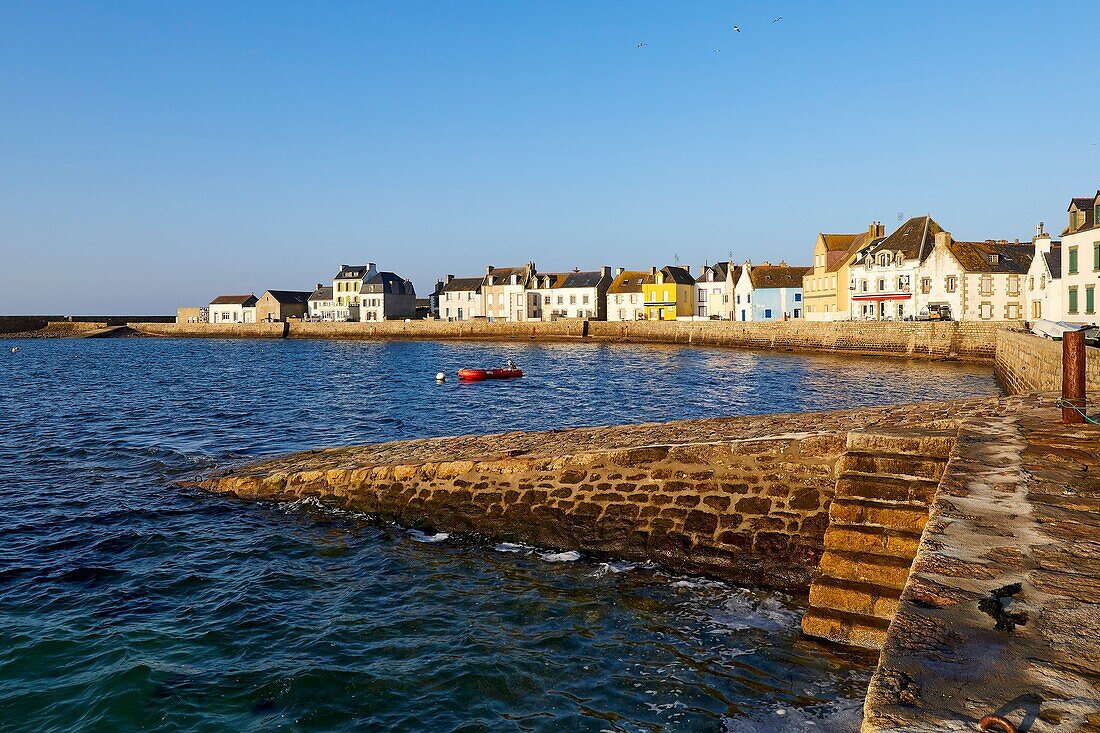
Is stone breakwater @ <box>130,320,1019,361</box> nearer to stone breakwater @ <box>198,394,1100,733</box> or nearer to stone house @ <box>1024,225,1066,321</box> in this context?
stone house @ <box>1024,225,1066,321</box>

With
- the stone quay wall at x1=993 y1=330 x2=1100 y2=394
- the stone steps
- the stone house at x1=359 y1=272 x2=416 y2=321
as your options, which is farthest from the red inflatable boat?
the stone house at x1=359 y1=272 x2=416 y2=321

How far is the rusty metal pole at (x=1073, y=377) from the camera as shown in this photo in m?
9.83

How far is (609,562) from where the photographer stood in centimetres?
1102

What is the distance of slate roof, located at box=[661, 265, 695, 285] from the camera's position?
109688 mm

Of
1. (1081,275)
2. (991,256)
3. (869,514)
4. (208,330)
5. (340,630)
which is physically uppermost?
(991,256)

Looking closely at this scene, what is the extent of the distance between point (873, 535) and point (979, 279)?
71182 millimetres

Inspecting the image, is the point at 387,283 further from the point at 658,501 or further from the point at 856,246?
the point at 658,501

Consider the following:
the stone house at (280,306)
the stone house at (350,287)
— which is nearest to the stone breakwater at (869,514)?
the stone house at (350,287)

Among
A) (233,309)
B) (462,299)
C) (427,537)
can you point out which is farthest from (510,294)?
(427,537)

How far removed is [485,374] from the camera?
158 ft

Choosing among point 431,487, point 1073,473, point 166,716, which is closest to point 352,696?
point 166,716

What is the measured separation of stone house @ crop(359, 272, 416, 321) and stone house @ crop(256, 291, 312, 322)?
62.3ft

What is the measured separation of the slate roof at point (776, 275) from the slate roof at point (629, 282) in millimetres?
17361

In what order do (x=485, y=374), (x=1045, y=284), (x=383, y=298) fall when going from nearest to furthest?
(x=485, y=374), (x=1045, y=284), (x=383, y=298)
